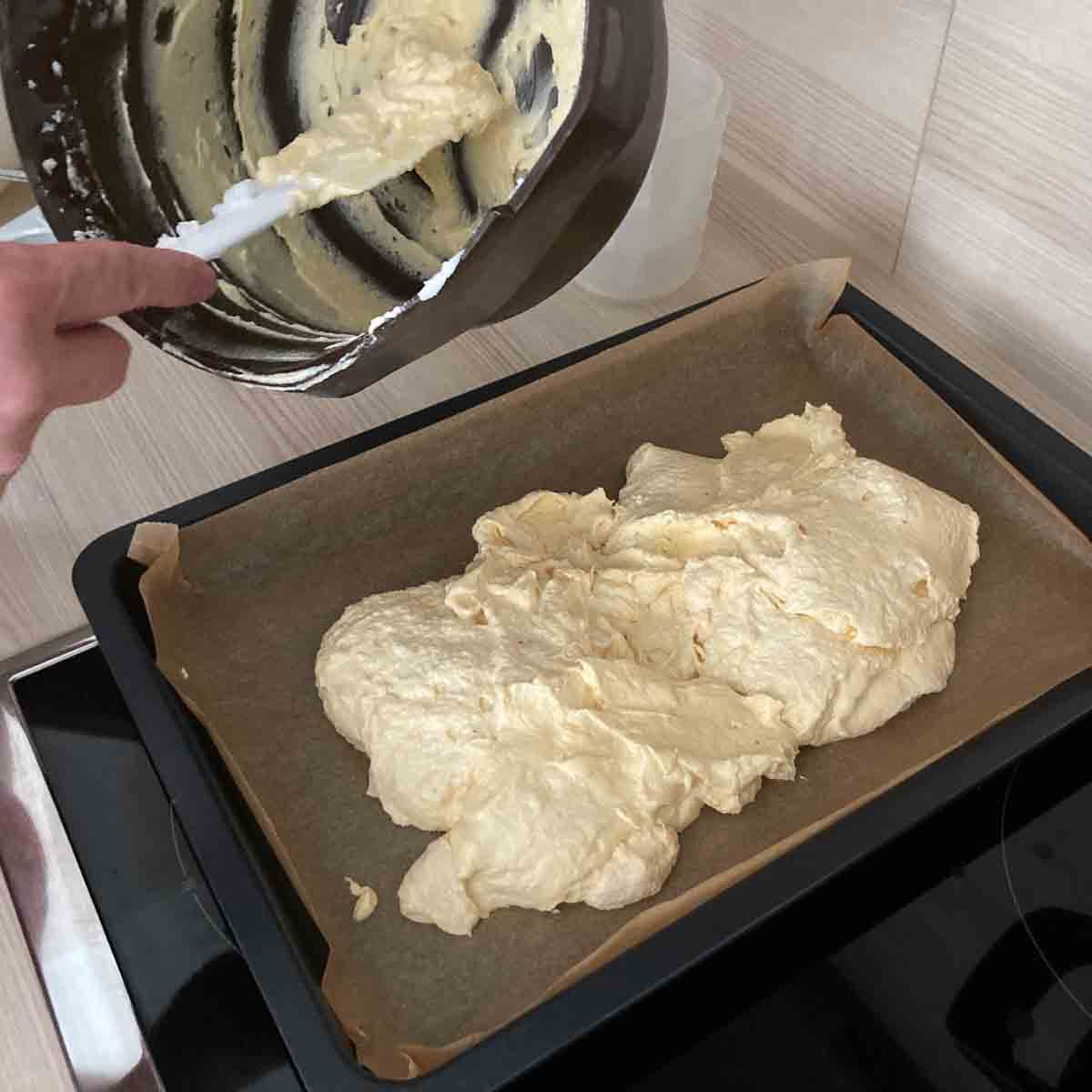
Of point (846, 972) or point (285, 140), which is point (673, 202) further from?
point (846, 972)

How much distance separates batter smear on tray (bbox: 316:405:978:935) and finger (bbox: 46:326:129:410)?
0.26m

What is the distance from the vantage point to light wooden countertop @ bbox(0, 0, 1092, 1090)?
82 cm

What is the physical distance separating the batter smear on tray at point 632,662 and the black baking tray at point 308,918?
0.08 m

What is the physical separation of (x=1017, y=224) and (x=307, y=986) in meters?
0.77

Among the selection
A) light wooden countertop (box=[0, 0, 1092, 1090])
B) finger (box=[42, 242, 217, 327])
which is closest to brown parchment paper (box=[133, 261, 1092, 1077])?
light wooden countertop (box=[0, 0, 1092, 1090])

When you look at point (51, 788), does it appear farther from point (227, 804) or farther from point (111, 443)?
point (111, 443)

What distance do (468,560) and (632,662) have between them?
6.8 inches

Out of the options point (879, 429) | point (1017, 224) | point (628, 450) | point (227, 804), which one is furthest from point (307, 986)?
point (1017, 224)

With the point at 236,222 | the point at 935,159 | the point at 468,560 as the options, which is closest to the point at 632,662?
the point at 468,560

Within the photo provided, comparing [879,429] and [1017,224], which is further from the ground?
[1017,224]

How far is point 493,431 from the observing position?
0.85 meters

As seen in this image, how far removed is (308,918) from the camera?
2.17ft

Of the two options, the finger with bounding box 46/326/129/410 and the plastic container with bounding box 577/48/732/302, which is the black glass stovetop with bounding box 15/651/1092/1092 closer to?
the finger with bounding box 46/326/129/410

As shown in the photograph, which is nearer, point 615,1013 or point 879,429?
point 615,1013
